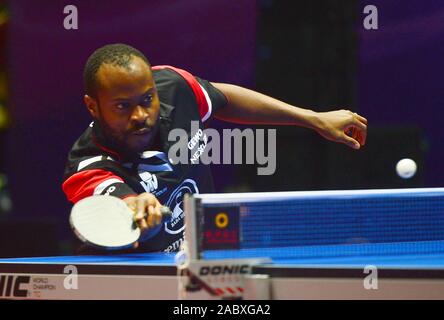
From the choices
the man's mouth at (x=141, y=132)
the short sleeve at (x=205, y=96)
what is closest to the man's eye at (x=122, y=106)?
the man's mouth at (x=141, y=132)

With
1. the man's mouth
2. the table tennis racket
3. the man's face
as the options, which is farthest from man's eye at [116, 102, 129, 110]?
the table tennis racket

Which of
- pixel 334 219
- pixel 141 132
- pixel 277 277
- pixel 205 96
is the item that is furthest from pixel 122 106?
pixel 277 277

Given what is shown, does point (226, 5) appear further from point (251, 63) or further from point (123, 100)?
point (123, 100)

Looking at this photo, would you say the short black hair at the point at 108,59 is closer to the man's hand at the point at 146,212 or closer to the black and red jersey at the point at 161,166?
the black and red jersey at the point at 161,166

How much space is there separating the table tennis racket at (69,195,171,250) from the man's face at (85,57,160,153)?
694mm

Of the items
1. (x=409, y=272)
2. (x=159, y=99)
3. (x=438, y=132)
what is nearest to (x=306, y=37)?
(x=438, y=132)

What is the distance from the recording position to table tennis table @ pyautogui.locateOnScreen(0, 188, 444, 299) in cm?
302

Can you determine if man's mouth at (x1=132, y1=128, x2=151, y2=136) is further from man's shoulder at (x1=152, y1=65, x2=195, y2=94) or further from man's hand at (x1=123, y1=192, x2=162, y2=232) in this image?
man's hand at (x1=123, y1=192, x2=162, y2=232)

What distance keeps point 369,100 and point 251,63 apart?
727mm

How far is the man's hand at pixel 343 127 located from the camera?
4496 mm

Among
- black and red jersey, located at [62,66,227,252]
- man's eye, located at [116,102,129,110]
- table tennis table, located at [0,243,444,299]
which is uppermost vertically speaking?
man's eye, located at [116,102,129,110]

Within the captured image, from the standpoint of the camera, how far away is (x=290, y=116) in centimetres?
471

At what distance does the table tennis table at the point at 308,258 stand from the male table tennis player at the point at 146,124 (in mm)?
430

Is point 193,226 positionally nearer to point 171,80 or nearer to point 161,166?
point 161,166
